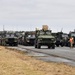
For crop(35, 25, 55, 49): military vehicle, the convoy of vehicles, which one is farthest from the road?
the convoy of vehicles

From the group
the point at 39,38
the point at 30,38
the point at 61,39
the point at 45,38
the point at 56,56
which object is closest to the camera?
the point at 56,56

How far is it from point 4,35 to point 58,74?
163ft

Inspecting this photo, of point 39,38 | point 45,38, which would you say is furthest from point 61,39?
point 45,38

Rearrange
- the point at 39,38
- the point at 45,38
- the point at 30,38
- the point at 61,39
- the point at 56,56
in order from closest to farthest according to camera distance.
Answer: the point at 56,56, the point at 45,38, the point at 39,38, the point at 30,38, the point at 61,39

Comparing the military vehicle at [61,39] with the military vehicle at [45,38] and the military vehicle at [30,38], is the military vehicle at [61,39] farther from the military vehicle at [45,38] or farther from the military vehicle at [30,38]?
the military vehicle at [45,38]

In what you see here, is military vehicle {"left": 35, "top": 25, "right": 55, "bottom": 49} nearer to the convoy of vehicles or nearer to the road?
the convoy of vehicles

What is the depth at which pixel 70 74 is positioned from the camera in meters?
15.9

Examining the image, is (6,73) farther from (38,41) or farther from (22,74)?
(38,41)

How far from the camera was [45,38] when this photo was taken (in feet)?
163

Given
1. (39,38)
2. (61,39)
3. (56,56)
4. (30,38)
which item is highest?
(39,38)

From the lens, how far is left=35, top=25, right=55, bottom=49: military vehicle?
4969 centimetres

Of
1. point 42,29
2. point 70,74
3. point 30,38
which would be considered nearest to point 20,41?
point 30,38

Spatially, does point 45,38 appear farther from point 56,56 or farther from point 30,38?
point 56,56

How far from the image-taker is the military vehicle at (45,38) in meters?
49.7
